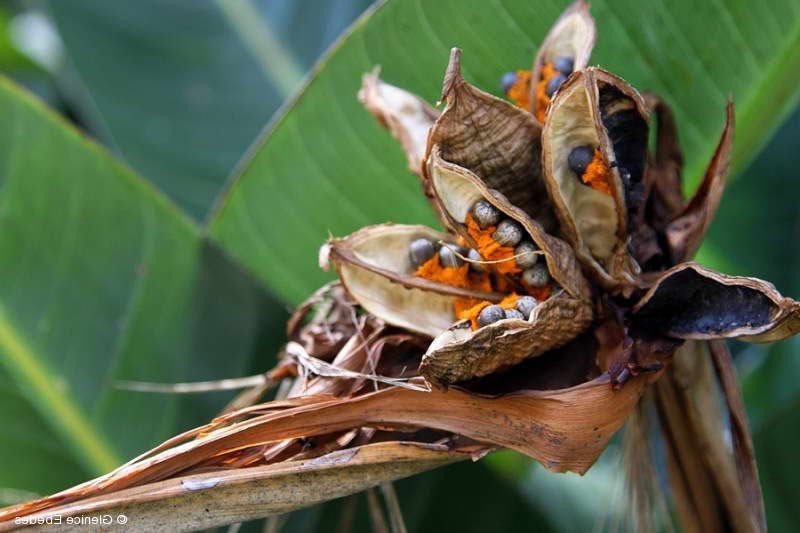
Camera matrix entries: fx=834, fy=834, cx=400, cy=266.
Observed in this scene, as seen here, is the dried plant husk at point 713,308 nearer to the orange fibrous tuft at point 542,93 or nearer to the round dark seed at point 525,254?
the round dark seed at point 525,254

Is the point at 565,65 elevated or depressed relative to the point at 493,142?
elevated

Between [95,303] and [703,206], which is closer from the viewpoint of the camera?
[703,206]

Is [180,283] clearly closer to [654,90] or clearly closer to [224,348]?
[224,348]

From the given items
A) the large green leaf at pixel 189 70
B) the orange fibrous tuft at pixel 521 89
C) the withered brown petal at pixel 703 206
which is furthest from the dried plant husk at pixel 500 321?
the large green leaf at pixel 189 70

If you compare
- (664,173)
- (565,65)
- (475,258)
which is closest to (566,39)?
(565,65)

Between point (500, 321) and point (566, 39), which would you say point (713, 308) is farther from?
point (566, 39)

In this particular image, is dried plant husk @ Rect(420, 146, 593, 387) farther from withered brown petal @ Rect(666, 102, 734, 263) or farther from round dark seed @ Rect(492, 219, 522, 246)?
withered brown petal @ Rect(666, 102, 734, 263)

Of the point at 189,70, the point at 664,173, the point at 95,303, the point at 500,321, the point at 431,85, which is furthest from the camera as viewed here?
the point at 189,70
